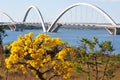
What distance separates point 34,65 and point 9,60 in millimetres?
462

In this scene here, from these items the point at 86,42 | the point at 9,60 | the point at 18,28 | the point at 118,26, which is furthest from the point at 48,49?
the point at 18,28

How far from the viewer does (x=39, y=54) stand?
25.6 ft

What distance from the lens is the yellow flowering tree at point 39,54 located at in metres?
7.86

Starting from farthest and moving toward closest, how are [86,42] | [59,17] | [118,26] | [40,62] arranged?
1. [59,17]
2. [118,26]
3. [86,42]
4. [40,62]

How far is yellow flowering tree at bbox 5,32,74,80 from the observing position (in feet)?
25.8

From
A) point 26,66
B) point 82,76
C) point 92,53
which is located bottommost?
point 82,76

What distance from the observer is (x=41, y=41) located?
798 cm

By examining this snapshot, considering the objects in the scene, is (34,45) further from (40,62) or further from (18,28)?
(18,28)

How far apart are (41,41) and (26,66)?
570 millimetres

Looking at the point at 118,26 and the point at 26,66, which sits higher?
the point at 26,66

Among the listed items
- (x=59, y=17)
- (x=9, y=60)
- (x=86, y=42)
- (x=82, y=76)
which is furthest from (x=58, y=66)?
(x=59, y=17)

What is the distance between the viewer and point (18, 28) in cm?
9888

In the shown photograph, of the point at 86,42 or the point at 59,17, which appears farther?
the point at 59,17

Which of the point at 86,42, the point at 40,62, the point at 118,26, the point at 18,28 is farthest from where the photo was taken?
the point at 18,28
